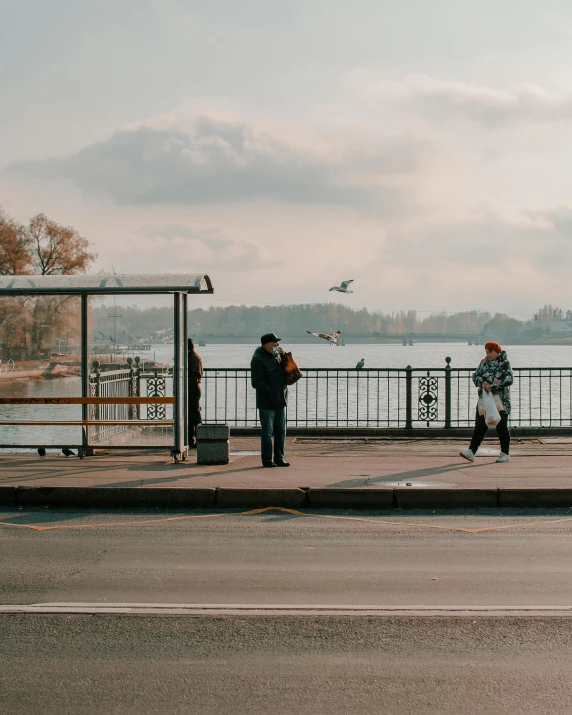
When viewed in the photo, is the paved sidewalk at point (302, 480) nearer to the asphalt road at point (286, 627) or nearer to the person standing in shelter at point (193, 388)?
the person standing in shelter at point (193, 388)

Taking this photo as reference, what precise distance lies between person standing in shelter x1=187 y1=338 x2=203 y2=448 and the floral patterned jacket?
14.2ft

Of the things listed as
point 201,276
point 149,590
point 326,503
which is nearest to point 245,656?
point 149,590

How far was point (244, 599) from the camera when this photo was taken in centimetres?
618

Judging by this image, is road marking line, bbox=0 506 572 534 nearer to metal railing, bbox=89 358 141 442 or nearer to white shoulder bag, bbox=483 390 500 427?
white shoulder bag, bbox=483 390 500 427

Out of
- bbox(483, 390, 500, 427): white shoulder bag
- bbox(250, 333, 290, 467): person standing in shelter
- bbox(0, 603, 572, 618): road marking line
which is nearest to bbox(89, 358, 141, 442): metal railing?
bbox(250, 333, 290, 467): person standing in shelter

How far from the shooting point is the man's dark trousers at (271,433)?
12.6 meters

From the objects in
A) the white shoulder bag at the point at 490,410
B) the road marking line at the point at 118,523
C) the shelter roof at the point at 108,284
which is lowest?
the road marking line at the point at 118,523

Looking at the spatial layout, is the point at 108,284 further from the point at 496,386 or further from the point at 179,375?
the point at 496,386

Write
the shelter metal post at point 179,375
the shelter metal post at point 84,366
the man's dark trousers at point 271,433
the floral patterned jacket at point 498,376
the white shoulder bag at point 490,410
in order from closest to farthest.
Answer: the man's dark trousers at point 271,433 < the white shoulder bag at point 490,410 < the floral patterned jacket at point 498,376 < the shelter metal post at point 179,375 < the shelter metal post at point 84,366

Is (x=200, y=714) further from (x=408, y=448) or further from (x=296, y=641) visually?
(x=408, y=448)

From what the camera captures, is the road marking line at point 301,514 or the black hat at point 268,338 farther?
the black hat at point 268,338

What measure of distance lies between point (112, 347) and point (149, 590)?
313 inches

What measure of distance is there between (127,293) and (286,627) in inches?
335

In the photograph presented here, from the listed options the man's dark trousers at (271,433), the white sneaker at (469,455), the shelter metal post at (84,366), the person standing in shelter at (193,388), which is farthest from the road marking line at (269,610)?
the person standing in shelter at (193,388)
